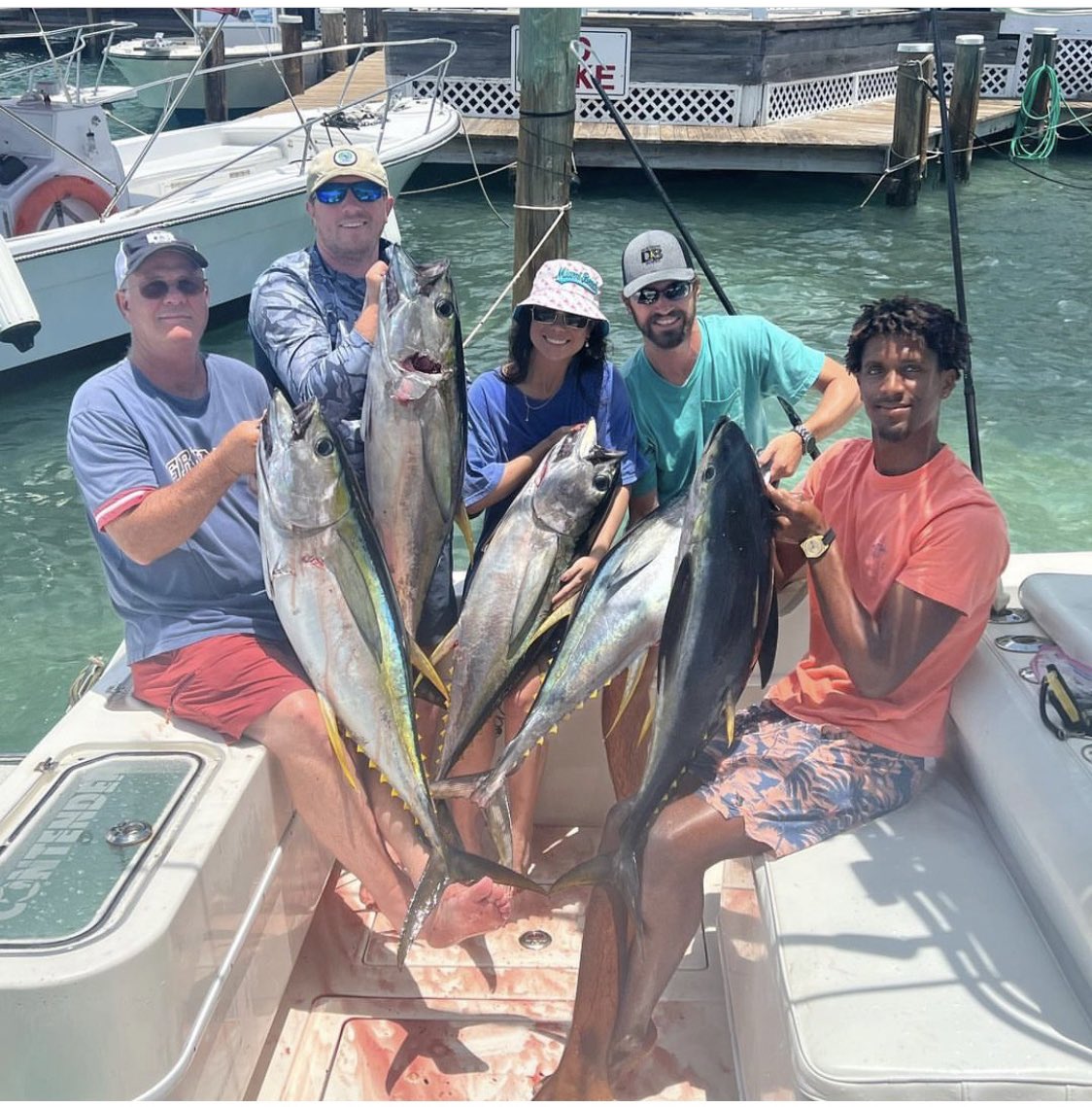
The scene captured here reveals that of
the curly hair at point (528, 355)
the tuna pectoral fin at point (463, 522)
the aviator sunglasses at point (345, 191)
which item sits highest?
the aviator sunglasses at point (345, 191)

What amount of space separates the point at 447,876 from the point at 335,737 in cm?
37

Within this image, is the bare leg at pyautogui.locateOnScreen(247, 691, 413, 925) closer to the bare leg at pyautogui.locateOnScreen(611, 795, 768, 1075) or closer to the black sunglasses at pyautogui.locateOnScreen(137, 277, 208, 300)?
the bare leg at pyautogui.locateOnScreen(611, 795, 768, 1075)

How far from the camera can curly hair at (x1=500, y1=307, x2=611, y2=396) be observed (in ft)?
9.17

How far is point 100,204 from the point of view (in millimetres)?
8344

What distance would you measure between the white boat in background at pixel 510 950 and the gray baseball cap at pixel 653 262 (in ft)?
2.89

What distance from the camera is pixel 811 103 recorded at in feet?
48.0

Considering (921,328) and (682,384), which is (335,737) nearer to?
(682,384)

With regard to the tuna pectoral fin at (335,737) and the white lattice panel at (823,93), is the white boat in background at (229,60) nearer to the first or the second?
the white lattice panel at (823,93)

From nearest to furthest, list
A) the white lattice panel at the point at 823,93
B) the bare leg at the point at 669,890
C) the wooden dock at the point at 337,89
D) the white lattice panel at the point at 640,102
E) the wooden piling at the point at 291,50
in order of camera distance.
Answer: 1. the bare leg at the point at 669,890
2. the white lattice panel at the point at 640,102
3. the white lattice panel at the point at 823,93
4. the wooden dock at the point at 337,89
5. the wooden piling at the point at 291,50

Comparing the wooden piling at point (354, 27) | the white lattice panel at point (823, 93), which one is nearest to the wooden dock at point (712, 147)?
the white lattice panel at point (823, 93)

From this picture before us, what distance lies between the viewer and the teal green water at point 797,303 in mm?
6070

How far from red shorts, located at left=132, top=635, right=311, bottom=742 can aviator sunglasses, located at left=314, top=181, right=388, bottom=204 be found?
1095mm

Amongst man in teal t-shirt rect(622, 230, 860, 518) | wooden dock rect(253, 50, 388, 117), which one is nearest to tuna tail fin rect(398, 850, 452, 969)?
man in teal t-shirt rect(622, 230, 860, 518)

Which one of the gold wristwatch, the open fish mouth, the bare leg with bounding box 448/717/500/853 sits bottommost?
the bare leg with bounding box 448/717/500/853
